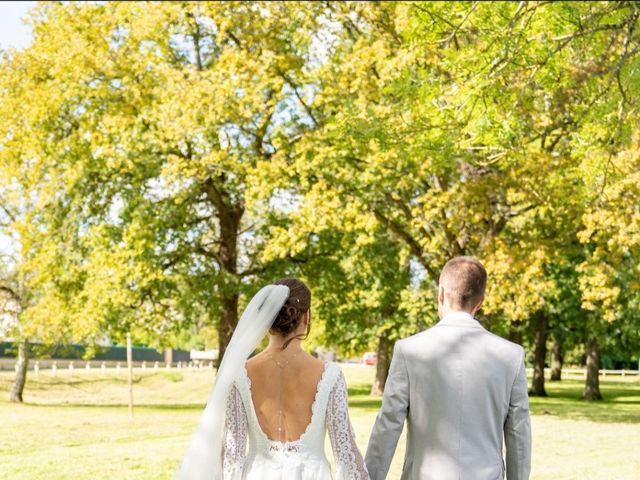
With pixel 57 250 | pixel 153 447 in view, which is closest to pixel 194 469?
pixel 153 447

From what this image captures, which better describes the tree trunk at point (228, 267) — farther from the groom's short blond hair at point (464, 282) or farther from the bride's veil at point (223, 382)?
the groom's short blond hair at point (464, 282)

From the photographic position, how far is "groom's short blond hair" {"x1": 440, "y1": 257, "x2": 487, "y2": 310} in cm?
444

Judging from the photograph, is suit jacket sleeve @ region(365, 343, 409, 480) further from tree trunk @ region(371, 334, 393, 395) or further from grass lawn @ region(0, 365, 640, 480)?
tree trunk @ region(371, 334, 393, 395)

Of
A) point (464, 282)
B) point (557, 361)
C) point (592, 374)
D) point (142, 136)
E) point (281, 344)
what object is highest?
point (142, 136)

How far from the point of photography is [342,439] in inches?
201

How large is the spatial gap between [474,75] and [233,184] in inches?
729

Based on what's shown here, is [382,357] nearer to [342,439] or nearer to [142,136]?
[142,136]

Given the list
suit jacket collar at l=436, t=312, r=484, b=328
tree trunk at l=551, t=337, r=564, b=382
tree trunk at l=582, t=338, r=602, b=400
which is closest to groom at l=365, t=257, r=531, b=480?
suit jacket collar at l=436, t=312, r=484, b=328

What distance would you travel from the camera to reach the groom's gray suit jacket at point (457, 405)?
445 centimetres

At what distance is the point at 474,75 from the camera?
34.2 feet

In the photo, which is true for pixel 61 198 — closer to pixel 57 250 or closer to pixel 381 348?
pixel 57 250

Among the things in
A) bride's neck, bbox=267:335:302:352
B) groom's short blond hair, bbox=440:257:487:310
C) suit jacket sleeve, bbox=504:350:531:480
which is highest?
groom's short blond hair, bbox=440:257:487:310

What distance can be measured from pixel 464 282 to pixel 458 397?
1.82 ft

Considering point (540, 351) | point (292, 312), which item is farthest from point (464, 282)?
point (540, 351)
